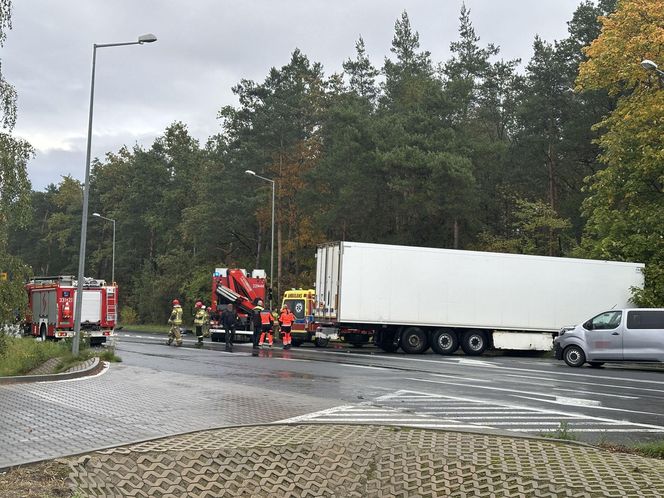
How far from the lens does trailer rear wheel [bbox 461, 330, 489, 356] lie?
29.1 m

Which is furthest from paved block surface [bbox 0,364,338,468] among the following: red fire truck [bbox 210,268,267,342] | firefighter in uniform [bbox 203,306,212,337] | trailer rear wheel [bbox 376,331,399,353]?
firefighter in uniform [bbox 203,306,212,337]

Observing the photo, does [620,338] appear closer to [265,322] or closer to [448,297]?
[448,297]

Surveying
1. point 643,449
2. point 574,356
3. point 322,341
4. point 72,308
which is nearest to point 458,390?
point 643,449

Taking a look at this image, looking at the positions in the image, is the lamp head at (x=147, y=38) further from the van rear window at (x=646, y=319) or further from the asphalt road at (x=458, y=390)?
the van rear window at (x=646, y=319)

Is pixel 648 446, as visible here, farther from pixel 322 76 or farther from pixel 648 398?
pixel 322 76

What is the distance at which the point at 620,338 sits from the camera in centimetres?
2258

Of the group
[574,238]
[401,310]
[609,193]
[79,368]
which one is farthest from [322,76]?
[79,368]

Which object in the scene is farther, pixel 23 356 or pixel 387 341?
pixel 387 341

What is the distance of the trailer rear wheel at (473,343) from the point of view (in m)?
29.1

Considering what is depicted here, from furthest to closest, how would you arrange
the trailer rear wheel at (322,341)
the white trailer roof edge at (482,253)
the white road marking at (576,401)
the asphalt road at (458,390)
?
the trailer rear wheel at (322,341)
the white trailer roof edge at (482,253)
the white road marking at (576,401)
the asphalt road at (458,390)

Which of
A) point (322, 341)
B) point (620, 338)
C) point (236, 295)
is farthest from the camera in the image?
point (236, 295)

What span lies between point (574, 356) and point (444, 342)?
240 inches

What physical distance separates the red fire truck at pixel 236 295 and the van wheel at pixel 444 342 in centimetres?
1043

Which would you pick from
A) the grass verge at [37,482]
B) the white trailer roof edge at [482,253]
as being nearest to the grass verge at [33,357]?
the white trailer roof edge at [482,253]
